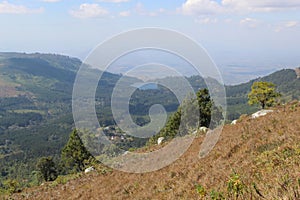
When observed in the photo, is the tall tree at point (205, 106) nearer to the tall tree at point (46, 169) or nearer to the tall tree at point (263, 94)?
the tall tree at point (263, 94)

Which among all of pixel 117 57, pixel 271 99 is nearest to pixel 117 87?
pixel 117 57

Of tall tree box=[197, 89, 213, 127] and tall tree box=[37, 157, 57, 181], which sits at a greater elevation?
tall tree box=[197, 89, 213, 127]

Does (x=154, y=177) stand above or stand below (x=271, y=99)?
above

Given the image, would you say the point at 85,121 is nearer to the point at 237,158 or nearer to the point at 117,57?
the point at 117,57

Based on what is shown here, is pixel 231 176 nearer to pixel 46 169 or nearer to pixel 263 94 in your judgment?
pixel 263 94

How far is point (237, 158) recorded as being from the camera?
533 inches

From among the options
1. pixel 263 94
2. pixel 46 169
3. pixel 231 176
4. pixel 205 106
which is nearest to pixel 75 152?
pixel 46 169

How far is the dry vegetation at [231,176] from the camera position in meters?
6.70

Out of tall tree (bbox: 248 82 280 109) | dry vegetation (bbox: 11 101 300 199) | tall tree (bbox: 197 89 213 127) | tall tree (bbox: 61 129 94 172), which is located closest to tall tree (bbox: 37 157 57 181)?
tall tree (bbox: 61 129 94 172)

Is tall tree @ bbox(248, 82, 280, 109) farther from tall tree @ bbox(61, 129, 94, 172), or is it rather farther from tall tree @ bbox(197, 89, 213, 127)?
tall tree @ bbox(61, 129, 94, 172)

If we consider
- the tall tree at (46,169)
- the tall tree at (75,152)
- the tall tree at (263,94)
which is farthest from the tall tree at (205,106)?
the tall tree at (46,169)

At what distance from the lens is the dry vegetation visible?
22.0 feet

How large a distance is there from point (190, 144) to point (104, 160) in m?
9.86

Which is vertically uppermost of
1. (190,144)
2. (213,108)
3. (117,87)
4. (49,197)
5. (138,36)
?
(138,36)
